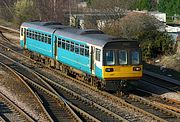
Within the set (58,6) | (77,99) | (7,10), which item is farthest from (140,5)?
(77,99)

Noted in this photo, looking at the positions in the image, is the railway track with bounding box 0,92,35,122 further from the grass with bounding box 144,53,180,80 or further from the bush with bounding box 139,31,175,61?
the bush with bounding box 139,31,175,61

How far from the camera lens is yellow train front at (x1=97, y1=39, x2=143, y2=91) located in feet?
63.5

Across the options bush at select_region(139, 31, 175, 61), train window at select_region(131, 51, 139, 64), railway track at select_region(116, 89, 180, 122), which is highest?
train window at select_region(131, 51, 139, 64)

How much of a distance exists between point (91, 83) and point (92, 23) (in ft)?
72.8

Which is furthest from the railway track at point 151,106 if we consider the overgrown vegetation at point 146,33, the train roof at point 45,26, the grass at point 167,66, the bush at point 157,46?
the overgrown vegetation at point 146,33

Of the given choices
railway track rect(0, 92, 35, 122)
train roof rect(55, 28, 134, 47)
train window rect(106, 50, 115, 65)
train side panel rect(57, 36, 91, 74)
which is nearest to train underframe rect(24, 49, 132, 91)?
A: train side panel rect(57, 36, 91, 74)

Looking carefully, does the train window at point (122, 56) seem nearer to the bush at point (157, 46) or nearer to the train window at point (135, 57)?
the train window at point (135, 57)

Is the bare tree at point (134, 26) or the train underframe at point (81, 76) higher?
the bare tree at point (134, 26)

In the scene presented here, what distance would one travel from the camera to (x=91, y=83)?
21.2 meters

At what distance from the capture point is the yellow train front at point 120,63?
63.5 ft

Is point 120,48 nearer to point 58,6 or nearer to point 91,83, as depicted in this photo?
point 91,83

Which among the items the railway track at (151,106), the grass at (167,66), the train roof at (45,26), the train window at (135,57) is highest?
the train roof at (45,26)

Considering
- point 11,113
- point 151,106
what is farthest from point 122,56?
point 11,113

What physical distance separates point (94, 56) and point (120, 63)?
1331 millimetres
